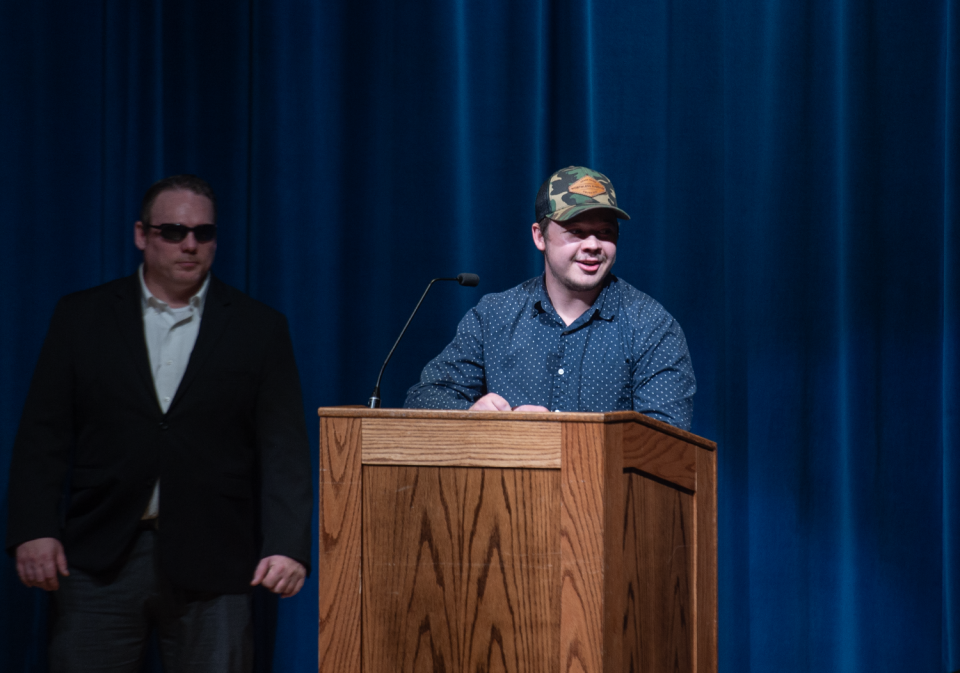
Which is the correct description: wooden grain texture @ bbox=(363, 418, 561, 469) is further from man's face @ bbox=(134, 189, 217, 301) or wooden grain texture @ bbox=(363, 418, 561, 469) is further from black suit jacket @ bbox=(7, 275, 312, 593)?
man's face @ bbox=(134, 189, 217, 301)

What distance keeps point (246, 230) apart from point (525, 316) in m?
1.07

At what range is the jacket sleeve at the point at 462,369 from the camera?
7.67ft

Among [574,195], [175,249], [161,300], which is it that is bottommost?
[161,300]

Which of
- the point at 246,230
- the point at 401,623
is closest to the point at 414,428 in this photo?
the point at 401,623

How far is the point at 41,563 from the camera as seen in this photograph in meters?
2.08

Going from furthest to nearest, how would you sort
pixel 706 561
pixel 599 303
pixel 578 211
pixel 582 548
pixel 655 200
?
pixel 655 200 → pixel 599 303 → pixel 578 211 → pixel 706 561 → pixel 582 548

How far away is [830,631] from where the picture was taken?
300cm

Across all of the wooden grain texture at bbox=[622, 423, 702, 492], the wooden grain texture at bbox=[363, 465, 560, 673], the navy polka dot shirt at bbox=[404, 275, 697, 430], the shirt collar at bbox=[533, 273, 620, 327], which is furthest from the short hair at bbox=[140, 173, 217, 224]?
the wooden grain texture at bbox=[622, 423, 702, 492]

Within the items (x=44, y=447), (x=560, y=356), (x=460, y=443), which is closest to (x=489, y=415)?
(x=460, y=443)

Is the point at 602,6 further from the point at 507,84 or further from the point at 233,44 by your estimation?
the point at 233,44

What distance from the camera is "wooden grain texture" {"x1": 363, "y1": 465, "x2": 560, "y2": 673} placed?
143 cm

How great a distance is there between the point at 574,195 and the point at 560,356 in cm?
40

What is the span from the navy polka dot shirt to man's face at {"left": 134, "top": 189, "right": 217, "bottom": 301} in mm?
626

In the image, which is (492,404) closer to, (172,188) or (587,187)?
(587,187)
